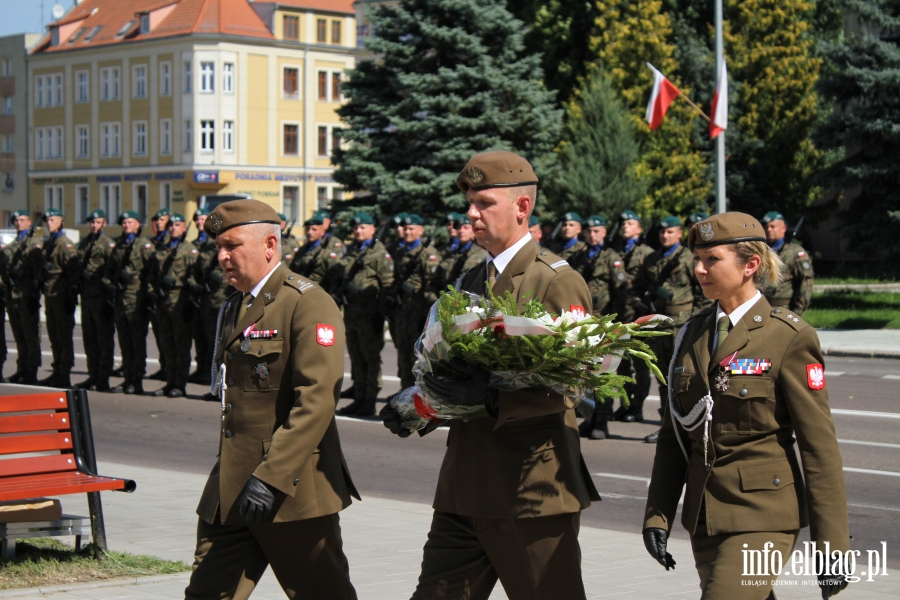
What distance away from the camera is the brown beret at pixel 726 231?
14.1 ft

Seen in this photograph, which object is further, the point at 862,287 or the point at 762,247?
the point at 862,287

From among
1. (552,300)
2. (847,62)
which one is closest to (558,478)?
(552,300)

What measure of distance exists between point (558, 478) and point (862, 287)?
29.3 m

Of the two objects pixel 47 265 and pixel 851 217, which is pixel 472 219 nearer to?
pixel 47 265

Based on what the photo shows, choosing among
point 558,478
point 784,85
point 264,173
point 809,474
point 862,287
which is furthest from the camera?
point 264,173

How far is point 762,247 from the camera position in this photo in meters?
4.34

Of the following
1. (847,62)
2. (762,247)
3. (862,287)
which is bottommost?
(862,287)

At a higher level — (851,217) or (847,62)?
(847,62)

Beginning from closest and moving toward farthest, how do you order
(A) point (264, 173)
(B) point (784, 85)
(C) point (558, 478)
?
(C) point (558, 478), (B) point (784, 85), (A) point (264, 173)

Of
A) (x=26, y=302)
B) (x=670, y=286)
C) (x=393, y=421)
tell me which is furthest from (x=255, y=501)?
(x=26, y=302)

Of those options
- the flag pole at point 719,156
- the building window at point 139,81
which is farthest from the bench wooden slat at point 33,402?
the building window at point 139,81

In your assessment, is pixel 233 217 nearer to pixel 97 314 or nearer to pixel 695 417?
pixel 695 417

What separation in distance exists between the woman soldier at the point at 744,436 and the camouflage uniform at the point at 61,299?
14.0 metres

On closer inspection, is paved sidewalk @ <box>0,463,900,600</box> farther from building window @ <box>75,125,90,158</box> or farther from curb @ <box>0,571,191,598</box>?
building window @ <box>75,125,90,158</box>
